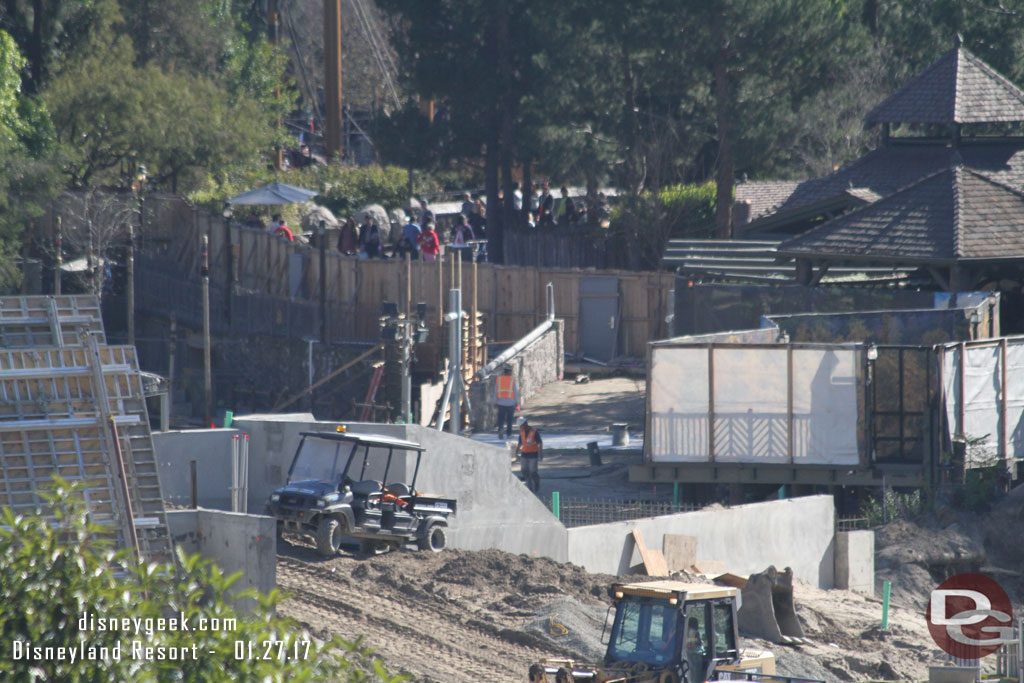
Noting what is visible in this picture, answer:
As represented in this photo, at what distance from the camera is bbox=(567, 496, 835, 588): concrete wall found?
2014 centimetres

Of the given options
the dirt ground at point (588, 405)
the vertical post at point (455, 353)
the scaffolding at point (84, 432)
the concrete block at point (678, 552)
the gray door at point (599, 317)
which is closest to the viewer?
the scaffolding at point (84, 432)

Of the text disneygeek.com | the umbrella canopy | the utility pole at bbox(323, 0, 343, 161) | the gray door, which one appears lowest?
the text disneygeek.com

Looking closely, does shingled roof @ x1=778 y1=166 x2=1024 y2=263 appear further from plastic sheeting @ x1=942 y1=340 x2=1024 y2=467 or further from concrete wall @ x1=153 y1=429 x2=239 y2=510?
concrete wall @ x1=153 y1=429 x2=239 y2=510

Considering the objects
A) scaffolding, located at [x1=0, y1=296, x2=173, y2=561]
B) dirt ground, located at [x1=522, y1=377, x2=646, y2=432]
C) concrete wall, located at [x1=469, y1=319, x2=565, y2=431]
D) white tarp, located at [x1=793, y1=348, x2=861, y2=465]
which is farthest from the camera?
dirt ground, located at [x1=522, y1=377, x2=646, y2=432]

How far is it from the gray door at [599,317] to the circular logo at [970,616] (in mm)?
15550

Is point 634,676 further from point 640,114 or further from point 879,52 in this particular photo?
point 879,52

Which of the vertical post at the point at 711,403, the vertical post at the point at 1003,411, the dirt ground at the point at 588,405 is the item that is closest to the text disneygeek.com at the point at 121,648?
the vertical post at the point at 711,403

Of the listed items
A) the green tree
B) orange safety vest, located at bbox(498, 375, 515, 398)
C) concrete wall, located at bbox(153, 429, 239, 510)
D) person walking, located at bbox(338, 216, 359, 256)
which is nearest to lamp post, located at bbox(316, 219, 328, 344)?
person walking, located at bbox(338, 216, 359, 256)

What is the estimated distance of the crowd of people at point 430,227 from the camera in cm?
3775

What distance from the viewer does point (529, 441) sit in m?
23.6

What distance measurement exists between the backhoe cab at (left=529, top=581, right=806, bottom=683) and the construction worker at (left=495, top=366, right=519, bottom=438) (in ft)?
47.2


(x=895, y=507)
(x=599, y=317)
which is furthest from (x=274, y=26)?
(x=895, y=507)

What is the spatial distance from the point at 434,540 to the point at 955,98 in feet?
65.7

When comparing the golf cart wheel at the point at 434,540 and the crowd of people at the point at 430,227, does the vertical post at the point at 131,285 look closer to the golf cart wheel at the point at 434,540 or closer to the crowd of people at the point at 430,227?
the crowd of people at the point at 430,227
